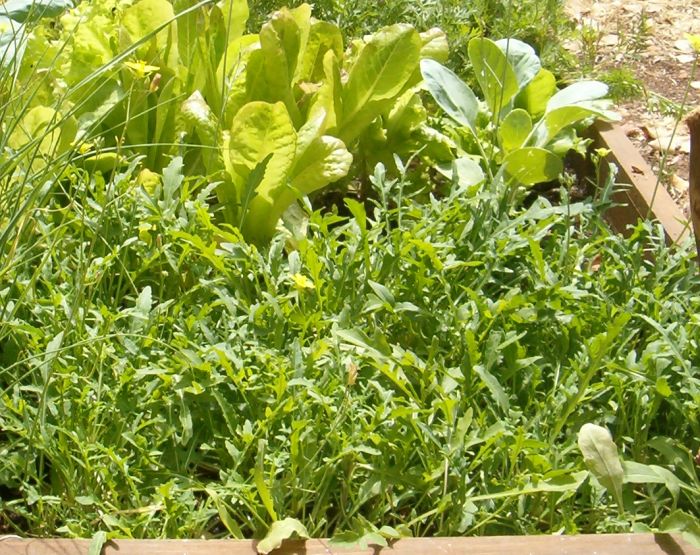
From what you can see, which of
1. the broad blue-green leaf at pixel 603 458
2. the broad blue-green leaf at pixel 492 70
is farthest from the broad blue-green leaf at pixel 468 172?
the broad blue-green leaf at pixel 603 458

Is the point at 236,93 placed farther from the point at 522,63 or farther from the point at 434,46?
the point at 522,63

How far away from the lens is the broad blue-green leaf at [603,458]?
1.74 m

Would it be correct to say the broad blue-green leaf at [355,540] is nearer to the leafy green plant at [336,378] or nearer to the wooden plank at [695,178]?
the leafy green plant at [336,378]

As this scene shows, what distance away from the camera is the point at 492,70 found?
259 cm

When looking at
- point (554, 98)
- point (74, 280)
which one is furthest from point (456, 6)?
Answer: point (74, 280)

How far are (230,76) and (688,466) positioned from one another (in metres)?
1.40

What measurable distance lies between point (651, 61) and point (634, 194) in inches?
47.9

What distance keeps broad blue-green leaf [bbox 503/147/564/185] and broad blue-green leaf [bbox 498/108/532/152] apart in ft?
0.28

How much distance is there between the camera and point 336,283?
6.77 feet

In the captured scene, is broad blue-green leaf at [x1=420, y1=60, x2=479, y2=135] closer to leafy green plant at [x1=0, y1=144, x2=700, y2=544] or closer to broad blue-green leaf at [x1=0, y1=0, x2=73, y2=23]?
leafy green plant at [x1=0, y1=144, x2=700, y2=544]

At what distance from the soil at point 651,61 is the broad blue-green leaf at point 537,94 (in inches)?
17.2

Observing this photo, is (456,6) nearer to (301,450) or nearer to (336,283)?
(336,283)

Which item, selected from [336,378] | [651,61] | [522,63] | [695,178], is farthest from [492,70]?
[651,61]

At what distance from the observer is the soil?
3232 mm
